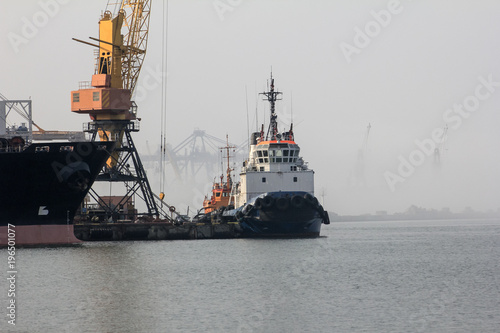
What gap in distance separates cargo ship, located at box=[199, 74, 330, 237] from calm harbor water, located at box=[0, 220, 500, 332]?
26.9 feet

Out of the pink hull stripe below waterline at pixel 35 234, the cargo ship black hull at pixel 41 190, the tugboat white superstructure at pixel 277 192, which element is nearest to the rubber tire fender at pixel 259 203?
the tugboat white superstructure at pixel 277 192

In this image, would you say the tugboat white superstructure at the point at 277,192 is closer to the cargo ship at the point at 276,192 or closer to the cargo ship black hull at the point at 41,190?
the cargo ship at the point at 276,192

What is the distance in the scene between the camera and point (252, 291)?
39781 millimetres

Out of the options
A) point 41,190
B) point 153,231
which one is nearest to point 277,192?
point 153,231

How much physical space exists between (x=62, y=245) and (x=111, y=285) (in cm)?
2662

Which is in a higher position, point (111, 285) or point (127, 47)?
point (127, 47)

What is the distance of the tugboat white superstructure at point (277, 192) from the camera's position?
72.5m

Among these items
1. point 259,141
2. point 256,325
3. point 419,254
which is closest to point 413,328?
point 256,325

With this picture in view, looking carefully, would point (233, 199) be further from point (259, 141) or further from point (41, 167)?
point (41, 167)

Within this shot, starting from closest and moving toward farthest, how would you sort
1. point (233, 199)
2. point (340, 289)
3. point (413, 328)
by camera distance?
1. point (413, 328)
2. point (340, 289)
3. point (233, 199)

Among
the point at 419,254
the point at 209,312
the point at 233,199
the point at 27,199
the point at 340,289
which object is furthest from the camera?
the point at 233,199

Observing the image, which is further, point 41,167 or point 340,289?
point 41,167

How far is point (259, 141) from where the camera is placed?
269 ft

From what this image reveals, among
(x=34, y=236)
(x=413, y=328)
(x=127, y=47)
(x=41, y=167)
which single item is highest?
(x=127, y=47)
